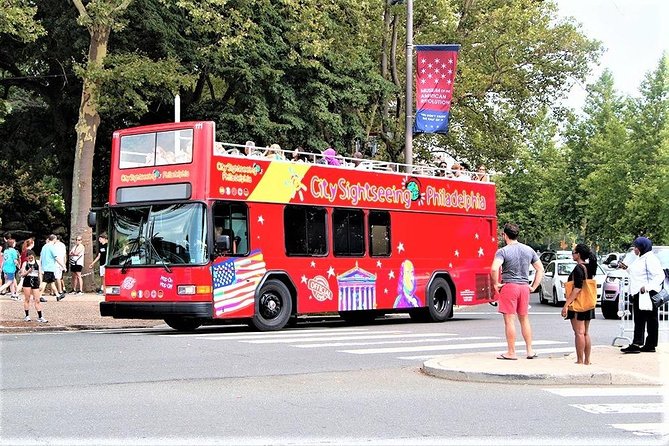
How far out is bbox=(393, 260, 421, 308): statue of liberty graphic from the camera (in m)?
23.2

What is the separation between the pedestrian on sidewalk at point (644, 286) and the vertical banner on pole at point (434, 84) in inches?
519

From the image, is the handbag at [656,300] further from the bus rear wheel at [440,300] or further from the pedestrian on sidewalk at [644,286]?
the bus rear wheel at [440,300]

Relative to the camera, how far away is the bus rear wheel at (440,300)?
2422cm

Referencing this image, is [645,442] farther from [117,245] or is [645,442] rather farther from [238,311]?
[117,245]

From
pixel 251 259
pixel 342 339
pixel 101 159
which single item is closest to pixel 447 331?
pixel 342 339

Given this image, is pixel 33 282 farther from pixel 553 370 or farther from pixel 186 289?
pixel 553 370

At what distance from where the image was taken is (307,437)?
8234 mm

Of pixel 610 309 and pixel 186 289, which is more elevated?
pixel 186 289

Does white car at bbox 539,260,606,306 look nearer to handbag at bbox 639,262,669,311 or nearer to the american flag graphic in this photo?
the american flag graphic

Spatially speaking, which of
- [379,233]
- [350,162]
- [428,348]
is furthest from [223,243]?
[350,162]

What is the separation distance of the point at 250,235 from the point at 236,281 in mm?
1010

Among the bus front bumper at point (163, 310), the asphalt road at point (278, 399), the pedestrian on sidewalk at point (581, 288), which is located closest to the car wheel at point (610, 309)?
the asphalt road at point (278, 399)

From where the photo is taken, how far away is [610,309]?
26375 mm

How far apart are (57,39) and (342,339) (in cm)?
2121
